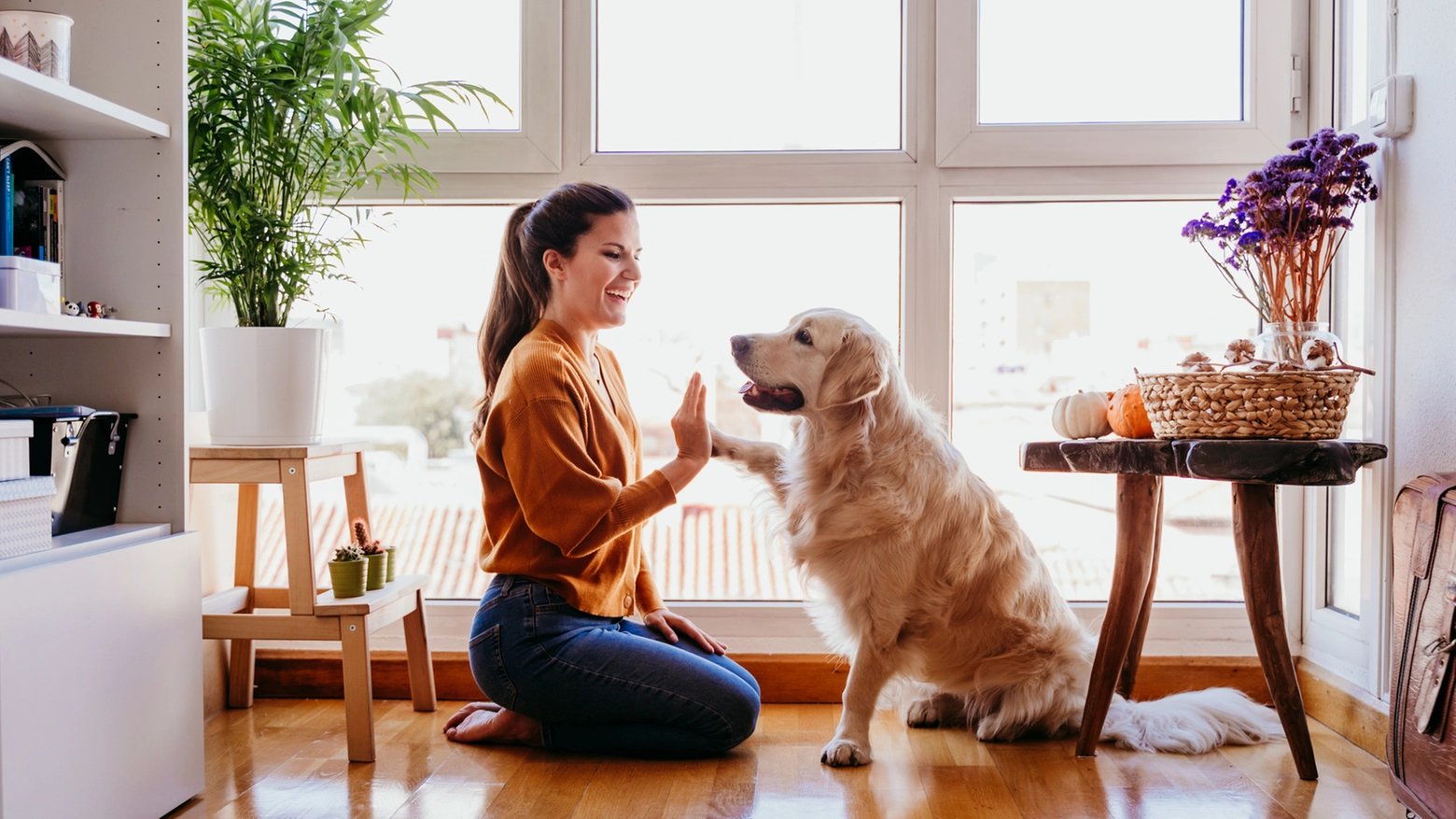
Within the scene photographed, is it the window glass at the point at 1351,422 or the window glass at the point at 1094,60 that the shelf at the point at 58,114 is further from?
the window glass at the point at 1351,422

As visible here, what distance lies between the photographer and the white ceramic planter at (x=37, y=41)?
156 cm

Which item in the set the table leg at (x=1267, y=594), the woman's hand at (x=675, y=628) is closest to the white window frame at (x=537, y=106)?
the woman's hand at (x=675, y=628)

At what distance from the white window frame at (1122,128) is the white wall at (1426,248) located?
0.46 m

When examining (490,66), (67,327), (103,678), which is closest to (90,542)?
(103,678)

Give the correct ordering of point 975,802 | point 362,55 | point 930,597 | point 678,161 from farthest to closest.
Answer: point 678,161
point 362,55
point 930,597
point 975,802

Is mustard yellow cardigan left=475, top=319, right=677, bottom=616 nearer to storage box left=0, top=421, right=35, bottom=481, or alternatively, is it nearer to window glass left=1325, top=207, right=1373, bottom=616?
storage box left=0, top=421, right=35, bottom=481

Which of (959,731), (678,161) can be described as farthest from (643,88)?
(959,731)

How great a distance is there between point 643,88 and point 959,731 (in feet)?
6.05

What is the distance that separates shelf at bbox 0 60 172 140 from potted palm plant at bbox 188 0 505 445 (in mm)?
324

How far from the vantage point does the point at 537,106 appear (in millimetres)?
2514

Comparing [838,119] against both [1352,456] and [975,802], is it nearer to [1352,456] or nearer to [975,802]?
[1352,456]

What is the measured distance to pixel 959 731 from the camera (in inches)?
87.7

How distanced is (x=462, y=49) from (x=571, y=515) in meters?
1.46

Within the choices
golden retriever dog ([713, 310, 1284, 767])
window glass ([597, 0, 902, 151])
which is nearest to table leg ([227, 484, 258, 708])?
golden retriever dog ([713, 310, 1284, 767])
